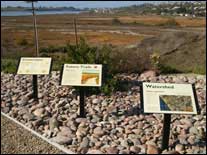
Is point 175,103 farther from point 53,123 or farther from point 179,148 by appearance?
point 53,123

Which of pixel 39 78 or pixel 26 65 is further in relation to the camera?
pixel 39 78

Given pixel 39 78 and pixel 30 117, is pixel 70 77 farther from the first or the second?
pixel 39 78

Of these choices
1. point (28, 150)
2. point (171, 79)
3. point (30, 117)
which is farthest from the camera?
point (171, 79)

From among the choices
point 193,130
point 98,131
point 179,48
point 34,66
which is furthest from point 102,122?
point 179,48

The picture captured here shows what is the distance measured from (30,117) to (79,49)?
8.75ft

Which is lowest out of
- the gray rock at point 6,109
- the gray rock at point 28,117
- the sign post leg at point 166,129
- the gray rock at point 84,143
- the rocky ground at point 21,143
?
the gray rock at point 6,109

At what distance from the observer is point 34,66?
939 centimetres

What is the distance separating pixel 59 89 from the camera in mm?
10297

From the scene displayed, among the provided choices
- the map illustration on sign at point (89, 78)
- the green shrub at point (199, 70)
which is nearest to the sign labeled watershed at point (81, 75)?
the map illustration on sign at point (89, 78)

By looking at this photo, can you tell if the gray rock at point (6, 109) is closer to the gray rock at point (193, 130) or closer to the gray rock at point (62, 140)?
the gray rock at point (62, 140)

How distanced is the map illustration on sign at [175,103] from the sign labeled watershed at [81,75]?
5.75ft

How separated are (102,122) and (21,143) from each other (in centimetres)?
152

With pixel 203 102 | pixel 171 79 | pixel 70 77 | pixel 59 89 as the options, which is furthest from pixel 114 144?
pixel 171 79

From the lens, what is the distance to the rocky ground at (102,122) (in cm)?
664
